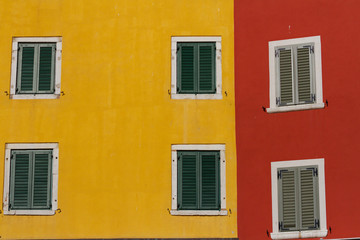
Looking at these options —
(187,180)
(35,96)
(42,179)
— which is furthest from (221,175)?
(35,96)

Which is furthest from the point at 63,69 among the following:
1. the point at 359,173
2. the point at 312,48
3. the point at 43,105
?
the point at 359,173

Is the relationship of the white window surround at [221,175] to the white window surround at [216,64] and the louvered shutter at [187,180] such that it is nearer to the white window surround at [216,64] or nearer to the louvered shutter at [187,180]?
the louvered shutter at [187,180]

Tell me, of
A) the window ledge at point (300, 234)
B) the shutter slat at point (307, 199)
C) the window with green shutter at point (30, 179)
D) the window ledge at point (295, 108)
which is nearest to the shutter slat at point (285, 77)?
the window ledge at point (295, 108)

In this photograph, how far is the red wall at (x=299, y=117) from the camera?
23984 mm

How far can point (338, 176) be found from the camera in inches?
945

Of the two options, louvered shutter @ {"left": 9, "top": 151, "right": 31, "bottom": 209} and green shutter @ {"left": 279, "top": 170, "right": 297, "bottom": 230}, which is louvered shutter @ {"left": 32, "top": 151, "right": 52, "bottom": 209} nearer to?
louvered shutter @ {"left": 9, "top": 151, "right": 31, "bottom": 209}

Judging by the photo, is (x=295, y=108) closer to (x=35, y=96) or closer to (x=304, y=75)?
(x=304, y=75)

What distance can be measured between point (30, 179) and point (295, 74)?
7.19 metres

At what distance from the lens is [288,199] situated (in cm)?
2466

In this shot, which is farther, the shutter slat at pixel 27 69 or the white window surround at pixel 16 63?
the shutter slat at pixel 27 69

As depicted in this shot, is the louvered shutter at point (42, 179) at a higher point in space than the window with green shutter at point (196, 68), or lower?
lower

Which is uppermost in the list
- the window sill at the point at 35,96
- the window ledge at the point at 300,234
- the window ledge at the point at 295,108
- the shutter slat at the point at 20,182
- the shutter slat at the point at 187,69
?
the shutter slat at the point at 187,69

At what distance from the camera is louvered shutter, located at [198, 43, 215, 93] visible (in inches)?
1029

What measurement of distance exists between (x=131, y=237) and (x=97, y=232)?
2.84 ft
